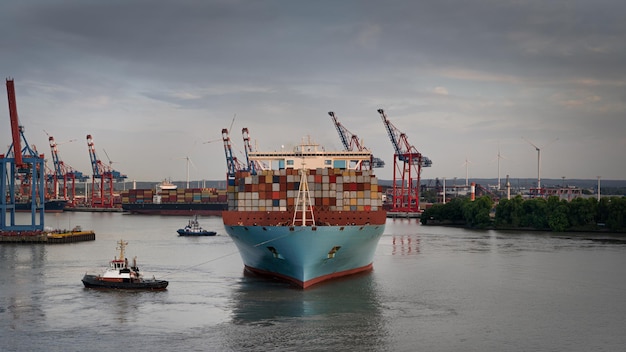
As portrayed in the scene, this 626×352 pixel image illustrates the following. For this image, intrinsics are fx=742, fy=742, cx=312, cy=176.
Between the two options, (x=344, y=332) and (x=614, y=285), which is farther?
(x=614, y=285)

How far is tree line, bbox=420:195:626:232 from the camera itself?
107562mm

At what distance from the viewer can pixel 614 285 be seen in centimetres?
5178

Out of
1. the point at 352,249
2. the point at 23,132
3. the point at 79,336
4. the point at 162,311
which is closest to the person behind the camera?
the point at 79,336

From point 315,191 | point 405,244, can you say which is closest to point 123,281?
point 315,191

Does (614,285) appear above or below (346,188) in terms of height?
below

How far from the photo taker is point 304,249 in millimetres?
44406

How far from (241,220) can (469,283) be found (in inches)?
652

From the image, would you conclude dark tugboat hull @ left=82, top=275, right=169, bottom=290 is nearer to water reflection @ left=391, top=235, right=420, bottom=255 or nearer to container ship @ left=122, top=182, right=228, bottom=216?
water reflection @ left=391, top=235, right=420, bottom=255

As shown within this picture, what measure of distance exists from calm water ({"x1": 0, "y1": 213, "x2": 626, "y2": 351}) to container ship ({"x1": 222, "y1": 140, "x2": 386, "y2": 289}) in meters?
1.45

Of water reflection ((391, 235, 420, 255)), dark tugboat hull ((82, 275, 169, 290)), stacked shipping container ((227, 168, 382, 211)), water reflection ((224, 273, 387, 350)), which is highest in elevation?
stacked shipping container ((227, 168, 382, 211))

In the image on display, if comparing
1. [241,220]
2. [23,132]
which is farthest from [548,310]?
[23,132]

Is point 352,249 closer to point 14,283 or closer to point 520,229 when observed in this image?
point 14,283

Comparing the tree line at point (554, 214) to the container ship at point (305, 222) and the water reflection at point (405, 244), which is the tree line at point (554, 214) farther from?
the container ship at point (305, 222)

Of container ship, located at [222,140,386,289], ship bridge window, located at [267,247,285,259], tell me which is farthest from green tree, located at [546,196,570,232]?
ship bridge window, located at [267,247,285,259]
